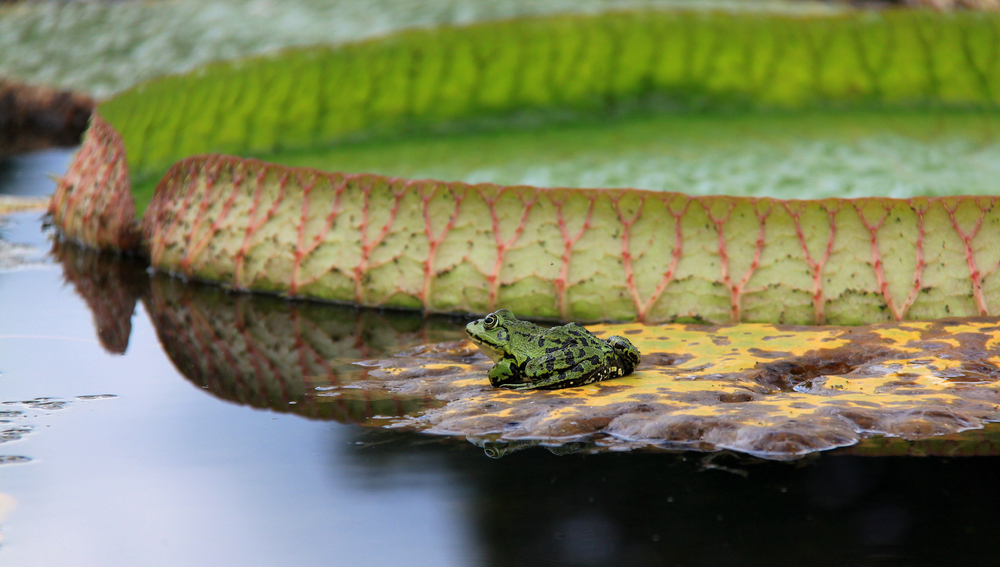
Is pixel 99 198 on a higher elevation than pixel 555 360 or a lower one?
higher

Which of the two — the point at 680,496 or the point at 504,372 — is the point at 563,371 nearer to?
the point at 504,372

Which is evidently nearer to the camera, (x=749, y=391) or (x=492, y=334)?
(x=749, y=391)

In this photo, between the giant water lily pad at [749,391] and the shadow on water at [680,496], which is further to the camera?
the giant water lily pad at [749,391]

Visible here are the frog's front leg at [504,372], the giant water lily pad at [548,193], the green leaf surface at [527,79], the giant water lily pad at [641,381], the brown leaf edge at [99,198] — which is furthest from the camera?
the green leaf surface at [527,79]

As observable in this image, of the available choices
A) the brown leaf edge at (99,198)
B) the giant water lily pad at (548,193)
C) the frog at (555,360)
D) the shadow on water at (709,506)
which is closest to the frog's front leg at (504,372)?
the frog at (555,360)

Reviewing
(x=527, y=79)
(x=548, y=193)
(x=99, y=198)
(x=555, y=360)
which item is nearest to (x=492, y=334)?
(x=555, y=360)

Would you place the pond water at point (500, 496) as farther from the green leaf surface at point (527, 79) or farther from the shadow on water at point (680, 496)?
the green leaf surface at point (527, 79)
